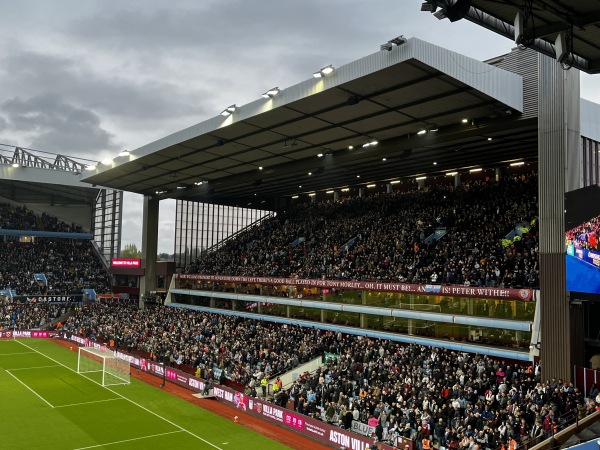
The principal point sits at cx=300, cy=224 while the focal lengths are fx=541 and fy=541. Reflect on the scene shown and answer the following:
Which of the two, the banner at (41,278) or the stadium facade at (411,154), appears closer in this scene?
the stadium facade at (411,154)

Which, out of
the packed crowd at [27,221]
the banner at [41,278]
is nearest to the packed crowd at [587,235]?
the banner at [41,278]

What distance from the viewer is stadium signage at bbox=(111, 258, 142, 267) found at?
6341cm

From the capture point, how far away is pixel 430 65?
21.5m

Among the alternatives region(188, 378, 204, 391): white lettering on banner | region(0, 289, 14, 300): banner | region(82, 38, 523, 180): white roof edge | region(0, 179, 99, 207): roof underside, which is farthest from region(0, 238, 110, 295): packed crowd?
region(82, 38, 523, 180): white roof edge

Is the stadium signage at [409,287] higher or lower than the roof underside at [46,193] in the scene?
lower

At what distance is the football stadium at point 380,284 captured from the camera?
2128 cm

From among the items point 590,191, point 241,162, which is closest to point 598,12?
point 590,191

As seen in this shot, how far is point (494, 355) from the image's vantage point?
1102 inches

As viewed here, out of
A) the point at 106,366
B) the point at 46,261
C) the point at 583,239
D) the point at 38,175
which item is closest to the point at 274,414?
the point at 106,366

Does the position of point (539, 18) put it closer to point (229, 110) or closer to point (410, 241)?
point (229, 110)

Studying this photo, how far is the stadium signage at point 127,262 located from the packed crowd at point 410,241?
10.7 metres

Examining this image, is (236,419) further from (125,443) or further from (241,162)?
(241,162)

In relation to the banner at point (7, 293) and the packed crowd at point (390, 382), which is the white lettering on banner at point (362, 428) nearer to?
the packed crowd at point (390, 382)

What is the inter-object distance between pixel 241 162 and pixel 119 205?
35893mm
